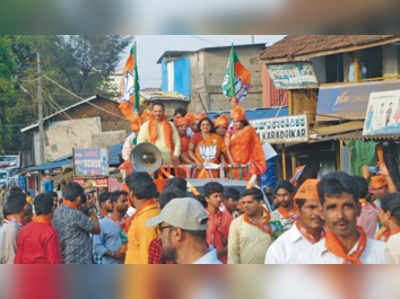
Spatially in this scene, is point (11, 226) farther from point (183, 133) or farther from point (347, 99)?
point (347, 99)

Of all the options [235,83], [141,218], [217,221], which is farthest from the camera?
[235,83]

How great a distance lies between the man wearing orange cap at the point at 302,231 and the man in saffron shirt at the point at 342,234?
279mm

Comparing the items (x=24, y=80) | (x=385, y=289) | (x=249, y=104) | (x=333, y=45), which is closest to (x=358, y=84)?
(x=333, y=45)

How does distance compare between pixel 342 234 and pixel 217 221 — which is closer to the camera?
pixel 342 234

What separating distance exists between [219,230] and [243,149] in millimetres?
2775

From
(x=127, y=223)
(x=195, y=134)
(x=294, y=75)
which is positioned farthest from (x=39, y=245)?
(x=294, y=75)

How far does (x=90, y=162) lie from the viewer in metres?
14.4

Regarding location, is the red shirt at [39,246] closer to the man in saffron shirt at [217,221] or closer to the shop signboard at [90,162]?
the man in saffron shirt at [217,221]

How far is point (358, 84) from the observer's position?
11961 mm

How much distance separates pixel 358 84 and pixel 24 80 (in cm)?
981

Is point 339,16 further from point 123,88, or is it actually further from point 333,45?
point 333,45

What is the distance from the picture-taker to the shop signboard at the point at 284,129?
12.5m

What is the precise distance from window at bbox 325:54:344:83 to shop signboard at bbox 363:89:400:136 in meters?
1.88

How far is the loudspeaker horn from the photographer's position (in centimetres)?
669
